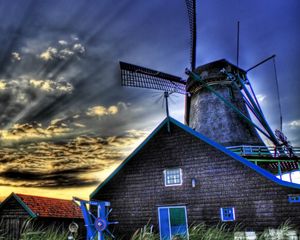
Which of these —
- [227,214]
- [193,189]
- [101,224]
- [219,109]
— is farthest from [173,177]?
[219,109]

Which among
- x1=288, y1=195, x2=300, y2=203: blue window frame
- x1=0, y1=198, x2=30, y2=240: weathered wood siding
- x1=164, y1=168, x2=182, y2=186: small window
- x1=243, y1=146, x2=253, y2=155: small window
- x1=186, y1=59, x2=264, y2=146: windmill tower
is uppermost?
x1=186, y1=59, x2=264, y2=146: windmill tower

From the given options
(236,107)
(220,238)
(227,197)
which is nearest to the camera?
(220,238)

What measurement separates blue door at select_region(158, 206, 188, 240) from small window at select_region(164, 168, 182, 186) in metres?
1.40

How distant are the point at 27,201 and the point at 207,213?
14.6m

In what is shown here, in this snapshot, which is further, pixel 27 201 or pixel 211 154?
pixel 27 201

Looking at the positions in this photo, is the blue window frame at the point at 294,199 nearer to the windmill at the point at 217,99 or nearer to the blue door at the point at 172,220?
the blue door at the point at 172,220

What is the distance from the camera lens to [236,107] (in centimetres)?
2692

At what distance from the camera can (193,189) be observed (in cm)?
1756

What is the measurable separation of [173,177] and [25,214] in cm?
1246

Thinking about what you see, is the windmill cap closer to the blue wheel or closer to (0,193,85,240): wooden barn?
(0,193,85,240): wooden barn

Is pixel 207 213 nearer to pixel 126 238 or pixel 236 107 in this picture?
pixel 126 238

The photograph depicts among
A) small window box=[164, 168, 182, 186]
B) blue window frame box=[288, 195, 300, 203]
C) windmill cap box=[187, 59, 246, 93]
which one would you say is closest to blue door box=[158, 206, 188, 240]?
small window box=[164, 168, 182, 186]

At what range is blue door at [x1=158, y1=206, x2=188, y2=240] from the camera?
17453 mm

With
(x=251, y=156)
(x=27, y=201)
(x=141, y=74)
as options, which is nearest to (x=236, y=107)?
(x=251, y=156)
